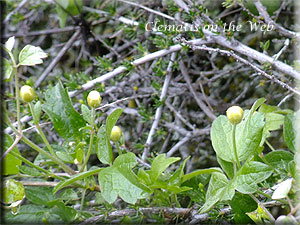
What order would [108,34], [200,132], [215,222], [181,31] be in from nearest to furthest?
1. [215,222]
2. [181,31]
3. [200,132]
4. [108,34]

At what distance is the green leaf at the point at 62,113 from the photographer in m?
0.83

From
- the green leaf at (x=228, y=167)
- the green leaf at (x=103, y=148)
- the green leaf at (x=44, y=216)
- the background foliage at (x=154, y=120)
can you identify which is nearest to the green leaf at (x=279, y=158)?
the background foliage at (x=154, y=120)

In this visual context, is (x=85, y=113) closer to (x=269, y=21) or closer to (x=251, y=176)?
(x=251, y=176)

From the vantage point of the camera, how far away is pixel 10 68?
0.72m

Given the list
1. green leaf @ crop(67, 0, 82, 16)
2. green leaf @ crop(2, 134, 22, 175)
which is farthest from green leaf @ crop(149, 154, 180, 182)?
green leaf @ crop(67, 0, 82, 16)

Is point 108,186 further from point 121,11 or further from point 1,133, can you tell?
point 121,11

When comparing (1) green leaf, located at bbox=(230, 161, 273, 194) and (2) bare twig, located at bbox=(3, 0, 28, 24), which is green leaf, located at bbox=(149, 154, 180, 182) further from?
(2) bare twig, located at bbox=(3, 0, 28, 24)

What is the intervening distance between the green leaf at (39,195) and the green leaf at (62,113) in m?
0.16

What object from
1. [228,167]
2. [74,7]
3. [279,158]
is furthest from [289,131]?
[74,7]

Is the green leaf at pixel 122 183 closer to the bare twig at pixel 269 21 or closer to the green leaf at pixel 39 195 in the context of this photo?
the green leaf at pixel 39 195

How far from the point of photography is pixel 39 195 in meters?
0.87

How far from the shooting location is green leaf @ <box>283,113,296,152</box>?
83 cm

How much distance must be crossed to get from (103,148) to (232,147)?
10.9 inches

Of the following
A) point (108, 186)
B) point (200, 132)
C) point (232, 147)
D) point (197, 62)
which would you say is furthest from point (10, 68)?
point (197, 62)
